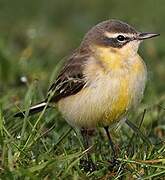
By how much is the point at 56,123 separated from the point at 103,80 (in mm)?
1099

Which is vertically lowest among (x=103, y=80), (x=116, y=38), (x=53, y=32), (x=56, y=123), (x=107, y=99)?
(x=53, y=32)

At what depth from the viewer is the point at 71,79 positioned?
23.1 feet

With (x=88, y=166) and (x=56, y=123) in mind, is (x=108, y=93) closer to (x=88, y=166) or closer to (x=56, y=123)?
(x=88, y=166)

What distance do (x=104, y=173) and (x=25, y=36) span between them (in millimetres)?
6190

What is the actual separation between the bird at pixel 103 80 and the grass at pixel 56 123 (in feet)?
0.65

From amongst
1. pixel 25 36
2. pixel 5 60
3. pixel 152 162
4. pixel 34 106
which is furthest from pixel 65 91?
pixel 25 36

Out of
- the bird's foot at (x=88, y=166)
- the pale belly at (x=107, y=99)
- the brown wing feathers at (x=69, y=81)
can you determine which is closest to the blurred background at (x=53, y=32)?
the brown wing feathers at (x=69, y=81)

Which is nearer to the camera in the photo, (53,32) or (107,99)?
(107,99)

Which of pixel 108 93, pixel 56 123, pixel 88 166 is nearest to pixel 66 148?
pixel 88 166

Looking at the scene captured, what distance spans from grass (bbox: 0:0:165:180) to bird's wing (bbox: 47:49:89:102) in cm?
25

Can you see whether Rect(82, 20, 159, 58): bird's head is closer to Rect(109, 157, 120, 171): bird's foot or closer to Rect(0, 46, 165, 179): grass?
Rect(0, 46, 165, 179): grass

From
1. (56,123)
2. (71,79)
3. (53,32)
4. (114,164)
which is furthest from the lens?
(53,32)

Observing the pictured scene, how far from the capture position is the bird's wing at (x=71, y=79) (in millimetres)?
6922

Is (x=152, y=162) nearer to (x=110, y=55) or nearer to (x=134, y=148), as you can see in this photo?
(x=134, y=148)
